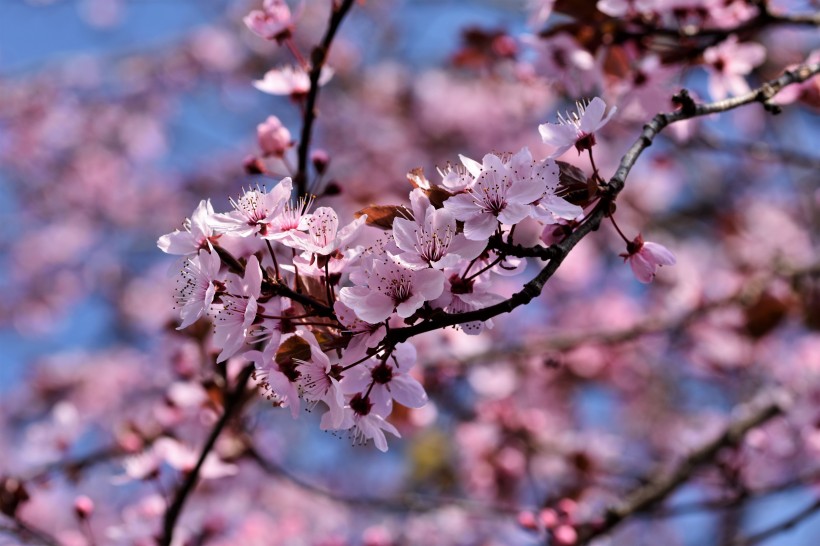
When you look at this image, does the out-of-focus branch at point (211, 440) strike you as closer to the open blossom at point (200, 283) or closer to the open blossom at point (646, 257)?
the open blossom at point (200, 283)

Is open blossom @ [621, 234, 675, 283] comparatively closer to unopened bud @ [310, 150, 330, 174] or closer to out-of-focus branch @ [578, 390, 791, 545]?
unopened bud @ [310, 150, 330, 174]

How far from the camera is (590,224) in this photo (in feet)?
3.54

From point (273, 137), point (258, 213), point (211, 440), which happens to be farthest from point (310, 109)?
point (211, 440)

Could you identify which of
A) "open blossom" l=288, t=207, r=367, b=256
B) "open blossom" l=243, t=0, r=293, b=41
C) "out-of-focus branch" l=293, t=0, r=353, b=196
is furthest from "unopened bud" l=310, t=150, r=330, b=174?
"open blossom" l=288, t=207, r=367, b=256

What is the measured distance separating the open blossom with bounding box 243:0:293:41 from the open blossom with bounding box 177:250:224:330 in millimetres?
777

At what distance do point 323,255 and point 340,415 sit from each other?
0.24 meters

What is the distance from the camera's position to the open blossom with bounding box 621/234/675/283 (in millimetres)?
1204

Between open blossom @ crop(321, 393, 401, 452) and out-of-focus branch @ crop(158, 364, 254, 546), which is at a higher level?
open blossom @ crop(321, 393, 401, 452)

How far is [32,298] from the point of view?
8.38m

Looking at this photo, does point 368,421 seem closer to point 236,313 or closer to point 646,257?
point 236,313

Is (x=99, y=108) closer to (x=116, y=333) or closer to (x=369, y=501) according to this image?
(x=116, y=333)

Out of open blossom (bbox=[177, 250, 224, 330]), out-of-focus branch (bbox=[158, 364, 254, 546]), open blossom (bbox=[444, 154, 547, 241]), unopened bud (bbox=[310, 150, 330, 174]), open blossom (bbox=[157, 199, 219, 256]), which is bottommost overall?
out-of-focus branch (bbox=[158, 364, 254, 546])

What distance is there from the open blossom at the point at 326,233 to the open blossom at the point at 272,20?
2.68 feet

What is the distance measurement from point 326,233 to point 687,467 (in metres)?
1.68
